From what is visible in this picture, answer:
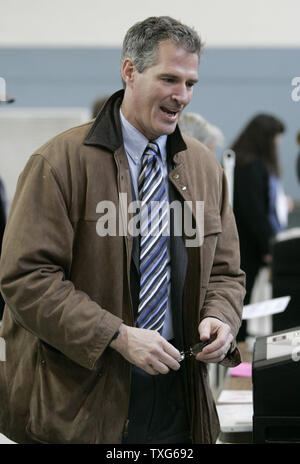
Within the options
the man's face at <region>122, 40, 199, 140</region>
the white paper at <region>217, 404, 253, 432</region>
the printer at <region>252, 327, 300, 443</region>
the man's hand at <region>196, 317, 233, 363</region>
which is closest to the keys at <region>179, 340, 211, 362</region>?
the man's hand at <region>196, 317, 233, 363</region>

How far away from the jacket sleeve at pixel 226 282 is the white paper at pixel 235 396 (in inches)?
17.4

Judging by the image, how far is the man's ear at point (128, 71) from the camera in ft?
4.95

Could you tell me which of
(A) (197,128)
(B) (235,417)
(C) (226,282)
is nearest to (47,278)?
(C) (226,282)

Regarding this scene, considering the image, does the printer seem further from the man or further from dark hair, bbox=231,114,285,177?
dark hair, bbox=231,114,285,177

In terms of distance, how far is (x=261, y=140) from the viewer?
12.5 ft

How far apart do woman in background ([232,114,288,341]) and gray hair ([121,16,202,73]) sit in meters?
1.61

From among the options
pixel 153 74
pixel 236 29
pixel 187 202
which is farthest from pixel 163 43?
pixel 236 29

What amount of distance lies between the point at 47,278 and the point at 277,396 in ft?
1.91

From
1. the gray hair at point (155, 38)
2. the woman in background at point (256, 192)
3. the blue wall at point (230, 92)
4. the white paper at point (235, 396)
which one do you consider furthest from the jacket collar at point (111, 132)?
the blue wall at point (230, 92)

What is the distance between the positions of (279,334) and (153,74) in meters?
0.73

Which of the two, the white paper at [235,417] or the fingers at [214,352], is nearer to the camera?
the fingers at [214,352]

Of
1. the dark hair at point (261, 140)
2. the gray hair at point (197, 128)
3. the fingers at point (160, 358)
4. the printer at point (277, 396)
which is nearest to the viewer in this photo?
the fingers at point (160, 358)

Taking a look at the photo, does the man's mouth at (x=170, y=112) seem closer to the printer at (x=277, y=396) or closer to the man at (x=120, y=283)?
the man at (x=120, y=283)

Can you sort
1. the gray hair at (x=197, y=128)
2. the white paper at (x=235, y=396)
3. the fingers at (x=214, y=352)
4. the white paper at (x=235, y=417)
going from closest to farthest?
the fingers at (x=214, y=352), the white paper at (x=235, y=417), the white paper at (x=235, y=396), the gray hair at (x=197, y=128)
